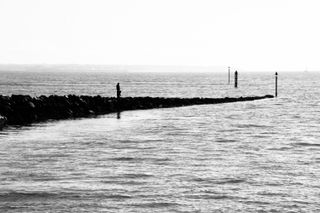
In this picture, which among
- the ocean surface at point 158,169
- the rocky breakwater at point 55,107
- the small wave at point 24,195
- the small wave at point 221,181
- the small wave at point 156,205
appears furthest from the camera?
the rocky breakwater at point 55,107

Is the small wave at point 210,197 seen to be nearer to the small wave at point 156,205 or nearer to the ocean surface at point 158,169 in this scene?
the ocean surface at point 158,169

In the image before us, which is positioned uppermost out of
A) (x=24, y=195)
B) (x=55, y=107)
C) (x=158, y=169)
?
(x=24, y=195)

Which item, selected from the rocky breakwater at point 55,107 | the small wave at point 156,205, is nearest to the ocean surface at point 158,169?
the small wave at point 156,205

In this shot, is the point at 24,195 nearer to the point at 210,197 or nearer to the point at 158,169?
the point at 210,197

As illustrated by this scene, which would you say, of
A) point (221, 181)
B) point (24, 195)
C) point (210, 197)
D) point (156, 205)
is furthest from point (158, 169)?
point (24, 195)

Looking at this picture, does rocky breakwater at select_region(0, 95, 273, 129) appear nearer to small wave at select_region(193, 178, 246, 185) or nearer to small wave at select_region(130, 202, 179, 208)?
small wave at select_region(193, 178, 246, 185)

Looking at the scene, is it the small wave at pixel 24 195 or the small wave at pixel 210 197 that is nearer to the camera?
the small wave at pixel 24 195

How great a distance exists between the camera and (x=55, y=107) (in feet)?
142

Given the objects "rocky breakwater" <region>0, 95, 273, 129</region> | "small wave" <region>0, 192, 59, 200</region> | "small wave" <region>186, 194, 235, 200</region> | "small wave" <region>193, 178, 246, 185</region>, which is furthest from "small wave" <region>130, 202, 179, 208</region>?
"rocky breakwater" <region>0, 95, 273, 129</region>

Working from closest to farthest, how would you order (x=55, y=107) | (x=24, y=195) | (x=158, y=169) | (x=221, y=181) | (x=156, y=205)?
(x=156, y=205), (x=24, y=195), (x=221, y=181), (x=158, y=169), (x=55, y=107)

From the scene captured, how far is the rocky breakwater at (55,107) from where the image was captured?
1519 inches

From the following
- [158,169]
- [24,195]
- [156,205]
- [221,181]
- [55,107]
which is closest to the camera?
[156,205]

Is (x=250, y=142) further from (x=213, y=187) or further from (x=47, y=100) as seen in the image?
(x=47, y=100)

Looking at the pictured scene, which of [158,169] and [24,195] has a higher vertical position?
[24,195]
